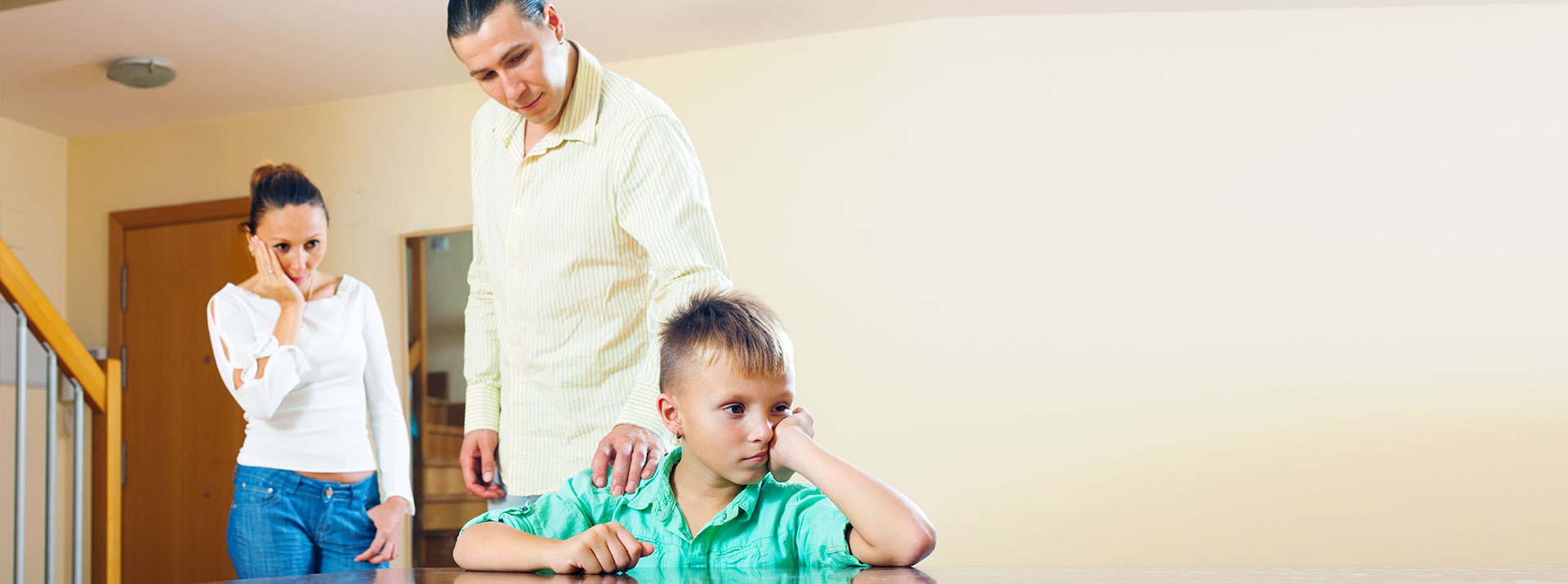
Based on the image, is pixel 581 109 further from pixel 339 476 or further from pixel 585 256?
pixel 339 476

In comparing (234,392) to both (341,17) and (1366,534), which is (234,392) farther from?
(1366,534)

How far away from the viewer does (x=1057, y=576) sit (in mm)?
747

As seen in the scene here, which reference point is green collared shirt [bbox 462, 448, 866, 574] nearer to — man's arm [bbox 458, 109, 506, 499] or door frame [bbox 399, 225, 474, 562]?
man's arm [bbox 458, 109, 506, 499]

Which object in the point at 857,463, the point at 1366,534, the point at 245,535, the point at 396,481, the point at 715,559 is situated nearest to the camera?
the point at 715,559

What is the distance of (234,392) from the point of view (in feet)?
6.68

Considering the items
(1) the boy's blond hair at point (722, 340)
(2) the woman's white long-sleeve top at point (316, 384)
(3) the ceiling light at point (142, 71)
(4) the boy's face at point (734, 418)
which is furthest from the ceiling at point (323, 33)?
(4) the boy's face at point (734, 418)

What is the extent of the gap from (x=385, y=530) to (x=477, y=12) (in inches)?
44.5

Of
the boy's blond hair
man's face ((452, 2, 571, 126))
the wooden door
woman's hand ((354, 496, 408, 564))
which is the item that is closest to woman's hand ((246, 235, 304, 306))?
woman's hand ((354, 496, 408, 564))

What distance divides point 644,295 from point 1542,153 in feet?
10.1

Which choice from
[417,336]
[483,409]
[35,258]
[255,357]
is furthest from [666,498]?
[35,258]

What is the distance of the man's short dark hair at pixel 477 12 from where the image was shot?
4.69ft

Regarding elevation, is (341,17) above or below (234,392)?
above

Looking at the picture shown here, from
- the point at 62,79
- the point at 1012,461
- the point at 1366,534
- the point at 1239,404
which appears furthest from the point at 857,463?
the point at 62,79

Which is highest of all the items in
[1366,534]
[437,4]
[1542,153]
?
[437,4]
